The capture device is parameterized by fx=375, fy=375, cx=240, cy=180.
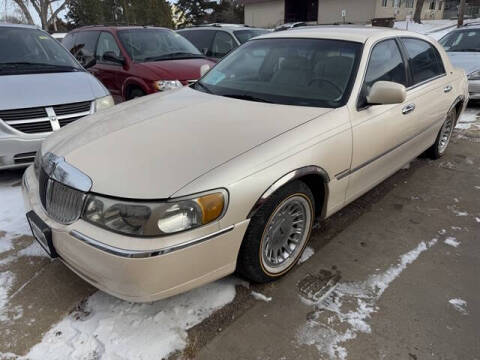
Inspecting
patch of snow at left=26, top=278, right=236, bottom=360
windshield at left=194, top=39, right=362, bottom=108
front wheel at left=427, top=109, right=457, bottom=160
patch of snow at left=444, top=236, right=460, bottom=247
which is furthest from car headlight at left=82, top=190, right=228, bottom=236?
front wheel at left=427, top=109, right=457, bottom=160

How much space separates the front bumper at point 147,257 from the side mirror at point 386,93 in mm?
1468

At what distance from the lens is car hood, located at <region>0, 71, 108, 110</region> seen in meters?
3.85

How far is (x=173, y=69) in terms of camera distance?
6.00m

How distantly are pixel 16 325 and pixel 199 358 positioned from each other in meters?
1.12

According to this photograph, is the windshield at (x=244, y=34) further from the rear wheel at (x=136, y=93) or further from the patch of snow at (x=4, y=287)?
the patch of snow at (x=4, y=287)

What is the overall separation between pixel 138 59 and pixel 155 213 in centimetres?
512

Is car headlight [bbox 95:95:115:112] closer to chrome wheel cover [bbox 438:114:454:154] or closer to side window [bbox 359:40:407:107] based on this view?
side window [bbox 359:40:407:107]

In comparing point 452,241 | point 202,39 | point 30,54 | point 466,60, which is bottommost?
point 452,241

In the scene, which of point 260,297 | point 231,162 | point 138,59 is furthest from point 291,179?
point 138,59

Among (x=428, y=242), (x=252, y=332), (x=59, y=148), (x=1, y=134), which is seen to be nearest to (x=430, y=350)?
(x=252, y=332)

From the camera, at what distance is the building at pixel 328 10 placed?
34.3 m

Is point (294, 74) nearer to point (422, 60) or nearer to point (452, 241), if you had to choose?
point (422, 60)

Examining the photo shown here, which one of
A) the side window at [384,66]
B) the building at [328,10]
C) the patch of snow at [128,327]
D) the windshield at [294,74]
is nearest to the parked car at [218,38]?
the windshield at [294,74]

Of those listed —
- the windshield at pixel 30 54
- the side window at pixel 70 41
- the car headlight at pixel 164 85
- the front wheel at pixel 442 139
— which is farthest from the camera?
the side window at pixel 70 41
